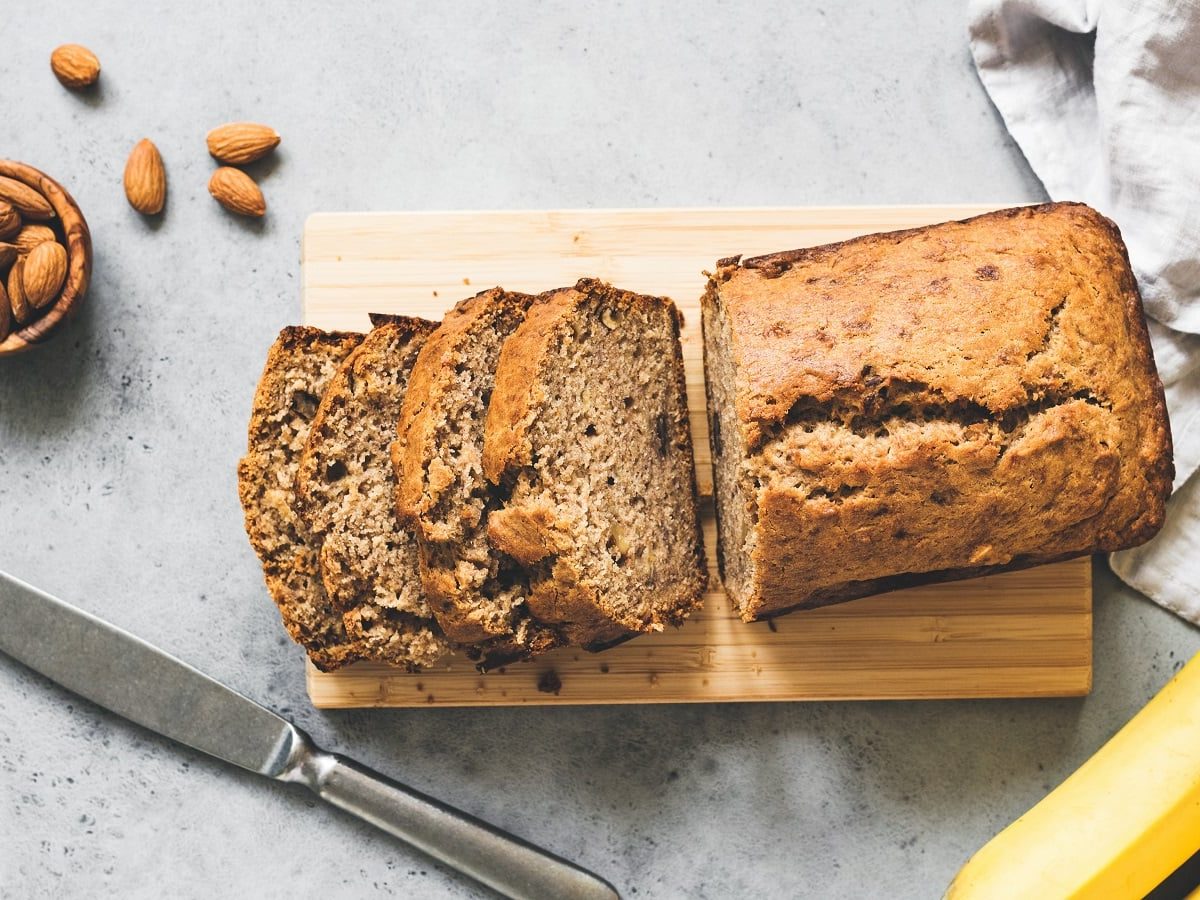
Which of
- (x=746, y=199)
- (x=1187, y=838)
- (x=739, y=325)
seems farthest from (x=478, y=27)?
(x=1187, y=838)

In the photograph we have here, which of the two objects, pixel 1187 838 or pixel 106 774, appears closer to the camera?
pixel 1187 838

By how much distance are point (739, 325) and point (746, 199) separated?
771 millimetres

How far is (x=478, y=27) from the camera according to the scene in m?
2.81

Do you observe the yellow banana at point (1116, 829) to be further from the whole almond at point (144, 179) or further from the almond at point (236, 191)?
the whole almond at point (144, 179)

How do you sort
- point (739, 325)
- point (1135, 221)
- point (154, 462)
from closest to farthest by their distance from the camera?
point (739, 325) < point (1135, 221) < point (154, 462)

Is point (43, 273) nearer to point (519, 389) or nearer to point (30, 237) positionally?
point (30, 237)

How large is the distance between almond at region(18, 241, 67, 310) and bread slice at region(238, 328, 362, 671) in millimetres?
650

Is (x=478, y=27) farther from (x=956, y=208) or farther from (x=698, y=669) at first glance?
(x=698, y=669)

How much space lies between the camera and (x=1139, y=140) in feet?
8.40

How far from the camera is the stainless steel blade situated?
8.71 ft

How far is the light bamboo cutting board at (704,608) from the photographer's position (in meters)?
2.65

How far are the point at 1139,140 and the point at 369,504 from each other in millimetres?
2183

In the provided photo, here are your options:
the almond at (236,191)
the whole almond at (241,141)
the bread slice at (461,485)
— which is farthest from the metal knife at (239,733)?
the whole almond at (241,141)

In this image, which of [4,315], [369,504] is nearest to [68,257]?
[4,315]
